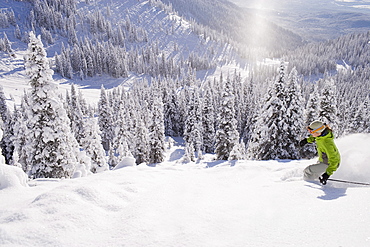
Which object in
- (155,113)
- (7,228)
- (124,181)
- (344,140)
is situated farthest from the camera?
(155,113)

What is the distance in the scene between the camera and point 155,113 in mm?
36125

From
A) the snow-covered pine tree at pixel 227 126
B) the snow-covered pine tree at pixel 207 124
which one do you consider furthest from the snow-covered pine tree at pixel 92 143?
the snow-covered pine tree at pixel 207 124

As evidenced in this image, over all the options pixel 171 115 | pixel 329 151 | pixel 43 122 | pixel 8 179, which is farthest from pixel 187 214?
pixel 171 115

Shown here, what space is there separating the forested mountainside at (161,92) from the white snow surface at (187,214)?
626 centimetres

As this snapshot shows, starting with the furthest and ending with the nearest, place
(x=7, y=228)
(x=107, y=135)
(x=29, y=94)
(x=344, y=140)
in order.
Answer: (x=107, y=135) → (x=29, y=94) → (x=344, y=140) → (x=7, y=228)

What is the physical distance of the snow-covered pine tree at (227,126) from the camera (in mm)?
29703

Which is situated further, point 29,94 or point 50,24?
point 50,24

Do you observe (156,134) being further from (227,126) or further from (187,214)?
(187,214)

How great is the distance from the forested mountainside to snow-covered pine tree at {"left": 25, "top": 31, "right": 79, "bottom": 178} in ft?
0.39

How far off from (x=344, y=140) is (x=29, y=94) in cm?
1978

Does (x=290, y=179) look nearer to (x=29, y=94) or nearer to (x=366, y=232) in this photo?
(x=366, y=232)

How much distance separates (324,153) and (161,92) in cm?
6164

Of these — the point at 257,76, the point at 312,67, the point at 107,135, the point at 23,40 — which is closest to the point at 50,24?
the point at 23,40

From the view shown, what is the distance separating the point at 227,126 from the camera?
30.0 metres
